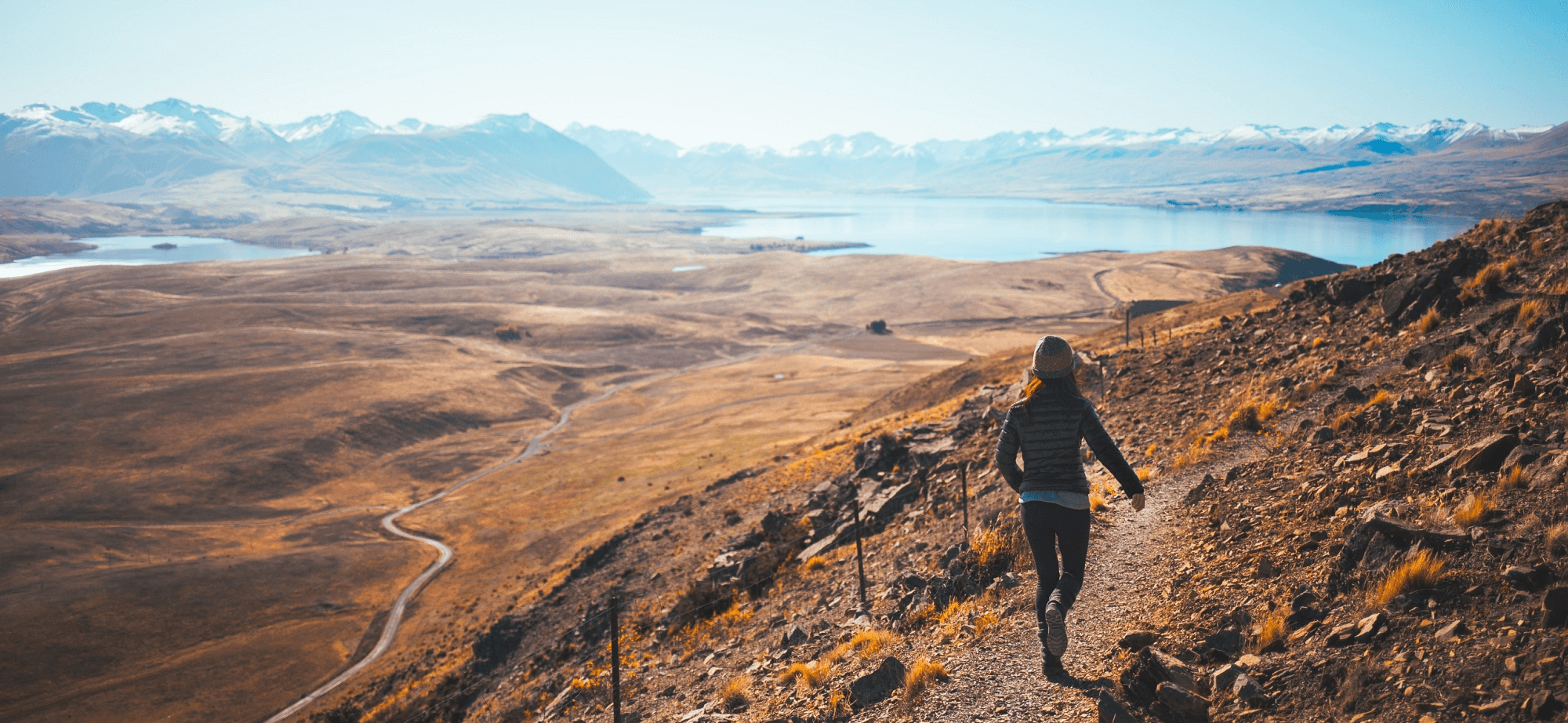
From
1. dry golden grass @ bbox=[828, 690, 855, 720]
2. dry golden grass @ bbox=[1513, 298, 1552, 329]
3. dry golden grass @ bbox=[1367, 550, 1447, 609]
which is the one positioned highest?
dry golden grass @ bbox=[1513, 298, 1552, 329]

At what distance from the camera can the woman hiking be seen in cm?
632

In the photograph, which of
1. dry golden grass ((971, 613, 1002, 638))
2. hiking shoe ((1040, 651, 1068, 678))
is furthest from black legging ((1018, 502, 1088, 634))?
dry golden grass ((971, 613, 1002, 638))

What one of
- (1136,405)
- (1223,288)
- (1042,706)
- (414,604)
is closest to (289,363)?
(414,604)

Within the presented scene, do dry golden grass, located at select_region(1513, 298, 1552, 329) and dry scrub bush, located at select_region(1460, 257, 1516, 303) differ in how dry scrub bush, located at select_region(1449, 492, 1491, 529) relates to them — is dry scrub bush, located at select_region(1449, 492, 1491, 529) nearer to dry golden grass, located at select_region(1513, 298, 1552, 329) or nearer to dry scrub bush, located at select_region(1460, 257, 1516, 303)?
dry golden grass, located at select_region(1513, 298, 1552, 329)

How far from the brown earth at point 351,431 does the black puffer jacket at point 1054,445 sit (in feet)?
77.0

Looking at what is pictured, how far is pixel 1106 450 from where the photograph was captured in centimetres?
632

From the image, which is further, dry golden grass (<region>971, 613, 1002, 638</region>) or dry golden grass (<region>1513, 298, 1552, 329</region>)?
dry golden grass (<region>1513, 298, 1552, 329</region>)

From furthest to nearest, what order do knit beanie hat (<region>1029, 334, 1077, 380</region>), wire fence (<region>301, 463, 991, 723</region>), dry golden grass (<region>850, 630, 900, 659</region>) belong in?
wire fence (<region>301, 463, 991, 723</region>) → dry golden grass (<region>850, 630, 900, 659</region>) → knit beanie hat (<region>1029, 334, 1077, 380</region>)

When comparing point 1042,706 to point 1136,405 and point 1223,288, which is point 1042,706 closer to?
point 1136,405

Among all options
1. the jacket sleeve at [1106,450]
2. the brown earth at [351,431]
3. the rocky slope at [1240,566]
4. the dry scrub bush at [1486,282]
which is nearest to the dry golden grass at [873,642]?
the rocky slope at [1240,566]

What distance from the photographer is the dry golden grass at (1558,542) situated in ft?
17.8

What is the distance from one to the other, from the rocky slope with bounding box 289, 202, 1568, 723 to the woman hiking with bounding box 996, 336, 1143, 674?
0.87 metres

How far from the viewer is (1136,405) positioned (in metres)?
19.1

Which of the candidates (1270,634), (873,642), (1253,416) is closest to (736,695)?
(873,642)
